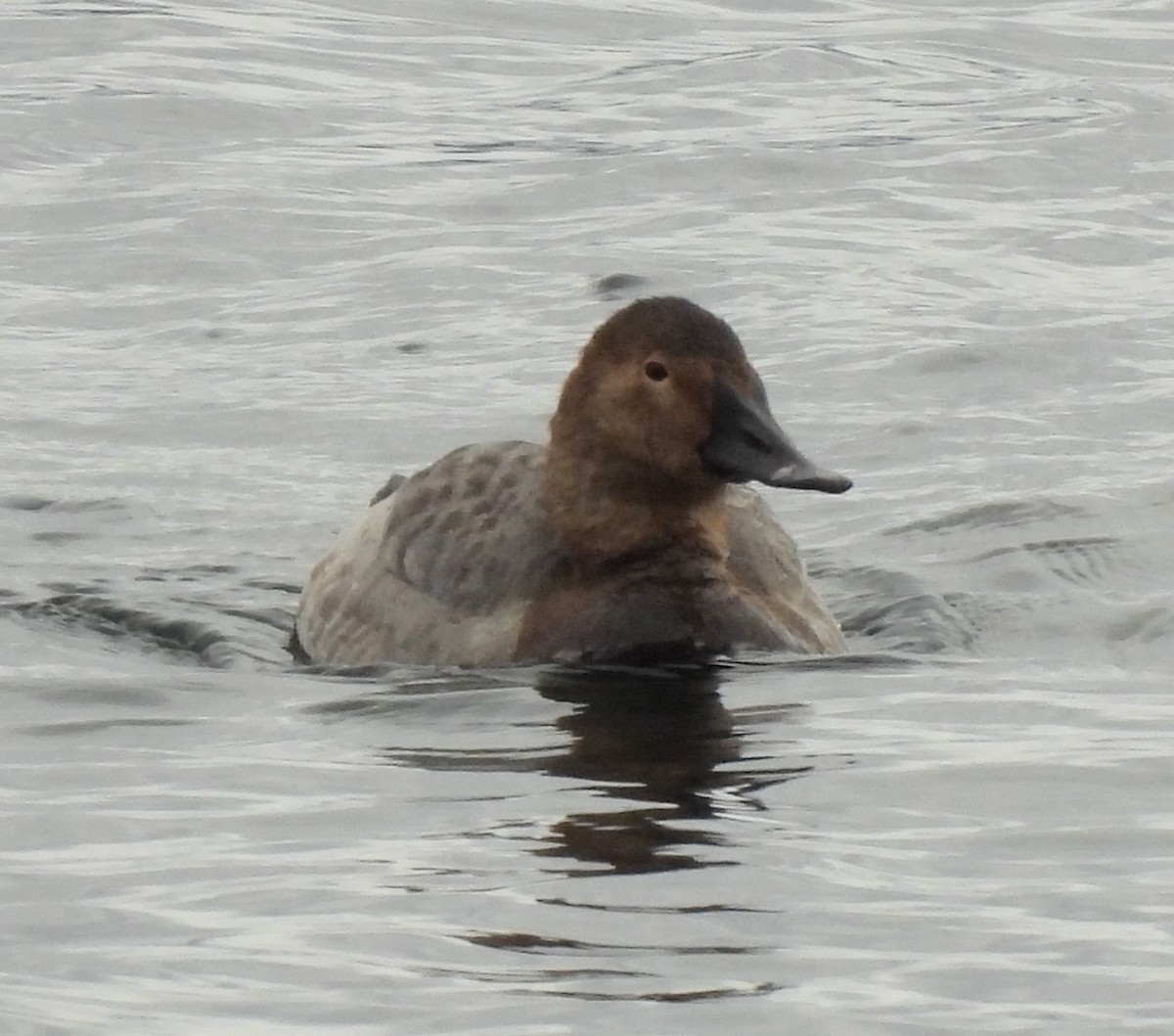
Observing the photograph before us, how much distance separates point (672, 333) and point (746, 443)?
452 mm

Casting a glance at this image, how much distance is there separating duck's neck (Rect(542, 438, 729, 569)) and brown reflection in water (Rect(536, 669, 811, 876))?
0.53 meters

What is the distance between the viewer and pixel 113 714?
30.5 ft

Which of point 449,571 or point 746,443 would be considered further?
point 449,571

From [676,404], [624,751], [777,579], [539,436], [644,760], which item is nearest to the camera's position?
[644,760]

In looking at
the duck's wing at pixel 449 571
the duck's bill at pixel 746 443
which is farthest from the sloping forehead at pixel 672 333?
the duck's wing at pixel 449 571

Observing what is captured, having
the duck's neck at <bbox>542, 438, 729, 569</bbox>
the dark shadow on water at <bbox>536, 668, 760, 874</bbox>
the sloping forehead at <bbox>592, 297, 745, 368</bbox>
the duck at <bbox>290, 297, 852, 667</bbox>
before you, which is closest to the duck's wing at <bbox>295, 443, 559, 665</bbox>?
the duck at <bbox>290, 297, 852, 667</bbox>

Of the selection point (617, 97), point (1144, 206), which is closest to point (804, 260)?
point (1144, 206)

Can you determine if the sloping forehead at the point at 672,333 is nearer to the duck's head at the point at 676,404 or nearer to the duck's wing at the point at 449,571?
the duck's head at the point at 676,404

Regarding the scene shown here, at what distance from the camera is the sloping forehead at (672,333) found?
33.3 ft

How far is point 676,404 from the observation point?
33.4ft

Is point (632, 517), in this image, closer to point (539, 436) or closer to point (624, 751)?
point (624, 751)

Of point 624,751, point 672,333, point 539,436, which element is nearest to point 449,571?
point 672,333

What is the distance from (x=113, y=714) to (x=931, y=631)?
3.10 meters

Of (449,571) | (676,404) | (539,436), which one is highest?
(676,404)
